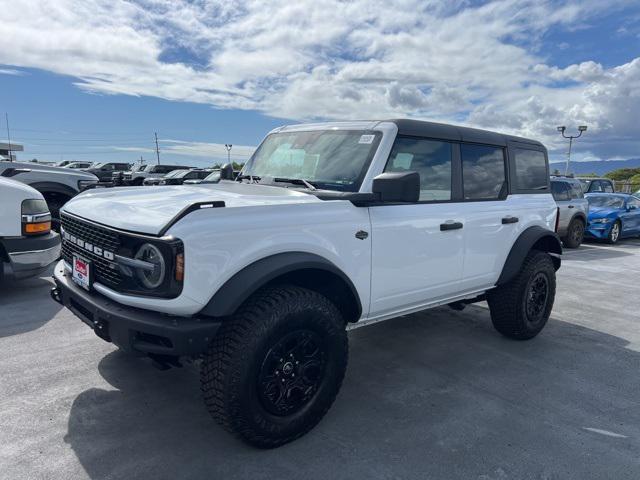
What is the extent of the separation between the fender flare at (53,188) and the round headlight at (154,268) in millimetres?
6897

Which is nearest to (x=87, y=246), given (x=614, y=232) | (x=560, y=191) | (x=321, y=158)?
(x=321, y=158)

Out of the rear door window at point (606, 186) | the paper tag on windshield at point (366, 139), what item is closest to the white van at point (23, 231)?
the paper tag on windshield at point (366, 139)

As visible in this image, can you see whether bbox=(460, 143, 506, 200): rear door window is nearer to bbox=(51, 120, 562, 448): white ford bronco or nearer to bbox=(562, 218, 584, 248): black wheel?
bbox=(51, 120, 562, 448): white ford bronco

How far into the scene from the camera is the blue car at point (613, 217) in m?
12.6

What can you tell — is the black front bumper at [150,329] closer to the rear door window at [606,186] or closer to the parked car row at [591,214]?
the parked car row at [591,214]

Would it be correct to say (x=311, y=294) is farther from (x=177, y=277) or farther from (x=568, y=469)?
(x=568, y=469)

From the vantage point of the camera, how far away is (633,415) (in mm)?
3232

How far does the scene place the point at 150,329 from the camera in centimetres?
231

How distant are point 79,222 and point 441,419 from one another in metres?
2.58

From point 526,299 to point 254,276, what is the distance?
3034mm

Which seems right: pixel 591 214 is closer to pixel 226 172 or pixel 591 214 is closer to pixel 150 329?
pixel 226 172

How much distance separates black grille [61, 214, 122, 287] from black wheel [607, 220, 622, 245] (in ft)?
43.7

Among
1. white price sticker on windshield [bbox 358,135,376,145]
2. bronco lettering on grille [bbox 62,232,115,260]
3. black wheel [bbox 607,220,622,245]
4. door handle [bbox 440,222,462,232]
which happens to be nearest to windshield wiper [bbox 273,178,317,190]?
white price sticker on windshield [bbox 358,135,376,145]

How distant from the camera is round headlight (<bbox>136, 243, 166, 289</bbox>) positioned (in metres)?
2.34
